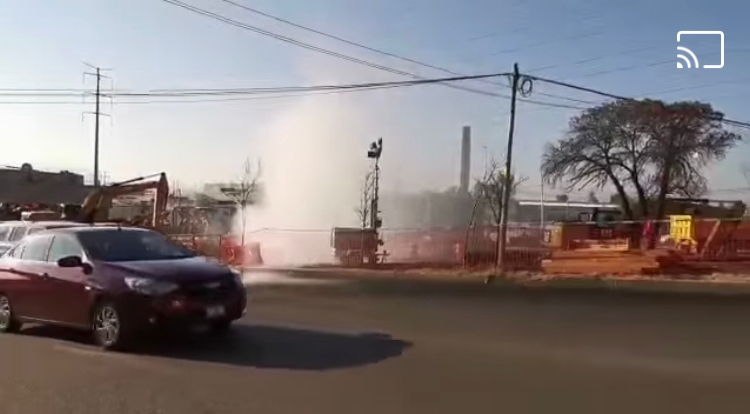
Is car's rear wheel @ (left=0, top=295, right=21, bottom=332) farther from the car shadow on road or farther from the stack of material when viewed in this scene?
the stack of material

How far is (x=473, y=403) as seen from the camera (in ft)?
24.2

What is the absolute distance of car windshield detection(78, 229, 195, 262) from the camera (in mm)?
10875

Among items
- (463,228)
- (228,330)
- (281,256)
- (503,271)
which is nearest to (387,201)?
(281,256)

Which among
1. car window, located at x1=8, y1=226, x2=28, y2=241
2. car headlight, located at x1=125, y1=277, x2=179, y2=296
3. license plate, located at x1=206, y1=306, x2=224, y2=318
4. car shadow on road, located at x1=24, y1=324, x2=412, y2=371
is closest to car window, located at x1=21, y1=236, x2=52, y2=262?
car shadow on road, located at x1=24, y1=324, x2=412, y2=371

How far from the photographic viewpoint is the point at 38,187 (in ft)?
A: 185

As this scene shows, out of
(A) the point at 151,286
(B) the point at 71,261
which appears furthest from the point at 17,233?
(A) the point at 151,286

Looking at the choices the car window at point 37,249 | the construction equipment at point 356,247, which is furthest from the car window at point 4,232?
the construction equipment at point 356,247

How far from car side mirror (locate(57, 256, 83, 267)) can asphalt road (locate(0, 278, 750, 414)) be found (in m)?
0.99

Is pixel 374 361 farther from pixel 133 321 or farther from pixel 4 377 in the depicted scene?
pixel 4 377

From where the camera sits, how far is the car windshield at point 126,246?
10875mm

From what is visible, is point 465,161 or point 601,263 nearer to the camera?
point 601,263

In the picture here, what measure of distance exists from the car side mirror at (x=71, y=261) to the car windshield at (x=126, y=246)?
0.15 meters

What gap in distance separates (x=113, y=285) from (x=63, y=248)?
1.49 m

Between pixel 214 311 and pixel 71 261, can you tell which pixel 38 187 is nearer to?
pixel 71 261
